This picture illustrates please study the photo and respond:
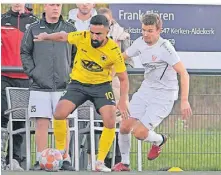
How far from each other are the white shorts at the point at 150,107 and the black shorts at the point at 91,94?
238mm

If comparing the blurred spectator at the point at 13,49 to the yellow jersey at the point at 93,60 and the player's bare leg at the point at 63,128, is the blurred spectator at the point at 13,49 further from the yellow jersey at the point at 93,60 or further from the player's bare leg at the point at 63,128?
the yellow jersey at the point at 93,60

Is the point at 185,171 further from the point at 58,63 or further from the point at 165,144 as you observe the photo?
the point at 58,63

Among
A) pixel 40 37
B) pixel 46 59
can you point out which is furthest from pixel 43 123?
pixel 40 37

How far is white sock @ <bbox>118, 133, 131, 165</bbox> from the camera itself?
1133 centimetres

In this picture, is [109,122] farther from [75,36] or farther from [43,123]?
[75,36]

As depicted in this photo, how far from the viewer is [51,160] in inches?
436

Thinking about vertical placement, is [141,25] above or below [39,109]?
above

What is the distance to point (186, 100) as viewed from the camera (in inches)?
441

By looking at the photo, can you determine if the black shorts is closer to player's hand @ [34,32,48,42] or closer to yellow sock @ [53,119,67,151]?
yellow sock @ [53,119,67,151]

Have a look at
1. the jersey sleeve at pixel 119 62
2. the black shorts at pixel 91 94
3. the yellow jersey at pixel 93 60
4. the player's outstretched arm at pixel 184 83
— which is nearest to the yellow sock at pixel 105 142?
the black shorts at pixel 91 94

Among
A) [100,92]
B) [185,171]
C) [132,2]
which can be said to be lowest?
[185,171]

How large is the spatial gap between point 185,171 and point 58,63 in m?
1.49

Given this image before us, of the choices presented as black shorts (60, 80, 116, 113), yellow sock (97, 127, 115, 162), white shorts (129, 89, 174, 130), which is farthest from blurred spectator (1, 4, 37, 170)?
white shorts (129, 89, 174, 130)

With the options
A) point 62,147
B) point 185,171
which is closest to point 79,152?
point 62,147
